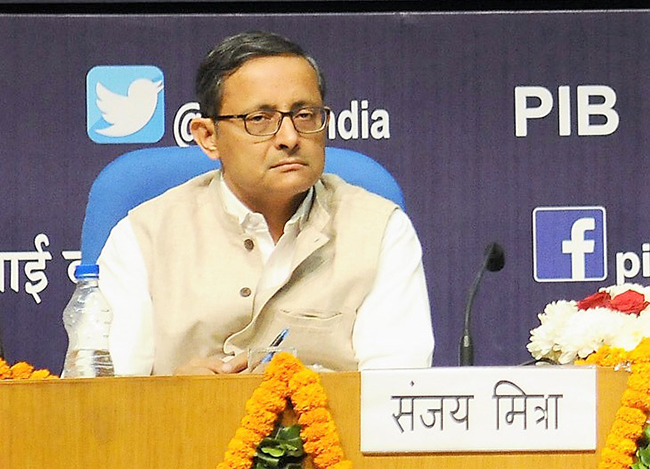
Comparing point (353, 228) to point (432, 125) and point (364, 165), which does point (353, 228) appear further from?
point (432, 125)

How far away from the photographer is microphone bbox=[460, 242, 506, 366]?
229 centimetres

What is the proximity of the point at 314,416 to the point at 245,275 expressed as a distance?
0.85 meters

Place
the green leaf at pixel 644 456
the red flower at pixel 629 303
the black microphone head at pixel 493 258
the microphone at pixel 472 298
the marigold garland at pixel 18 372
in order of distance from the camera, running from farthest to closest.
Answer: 1. the black microphone head at pixel 493 258
2. the microphone at pixel 472 298
3. the red flower at pixel 629 303
4. the marigold garland at pixel 18 372
5. the green leaf at pixel 644 456

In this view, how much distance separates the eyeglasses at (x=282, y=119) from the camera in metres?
2.50

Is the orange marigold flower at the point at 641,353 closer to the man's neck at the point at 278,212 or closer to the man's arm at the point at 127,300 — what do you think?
the man's neck at the point at 278,212

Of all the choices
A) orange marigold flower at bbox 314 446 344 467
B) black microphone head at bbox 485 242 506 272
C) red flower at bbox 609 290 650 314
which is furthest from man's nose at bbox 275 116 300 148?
orange marigold flower at bbox 314 446 344 467

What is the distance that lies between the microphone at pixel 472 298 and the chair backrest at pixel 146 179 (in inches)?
12.6

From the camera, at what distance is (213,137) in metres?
2.63

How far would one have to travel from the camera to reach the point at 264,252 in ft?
8.45

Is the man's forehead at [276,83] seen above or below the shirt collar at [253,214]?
above

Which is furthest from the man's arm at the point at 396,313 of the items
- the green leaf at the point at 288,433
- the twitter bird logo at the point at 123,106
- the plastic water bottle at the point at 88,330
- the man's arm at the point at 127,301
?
the twitter bird logo at the point at 123,106

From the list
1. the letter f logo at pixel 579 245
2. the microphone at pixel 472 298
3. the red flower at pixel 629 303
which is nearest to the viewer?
the red flower at pixel 629 303

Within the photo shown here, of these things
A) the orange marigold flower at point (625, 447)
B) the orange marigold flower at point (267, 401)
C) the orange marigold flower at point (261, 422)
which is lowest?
the orange marigold flower at point (625, 447)

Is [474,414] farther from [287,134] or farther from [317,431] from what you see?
[287,134]
